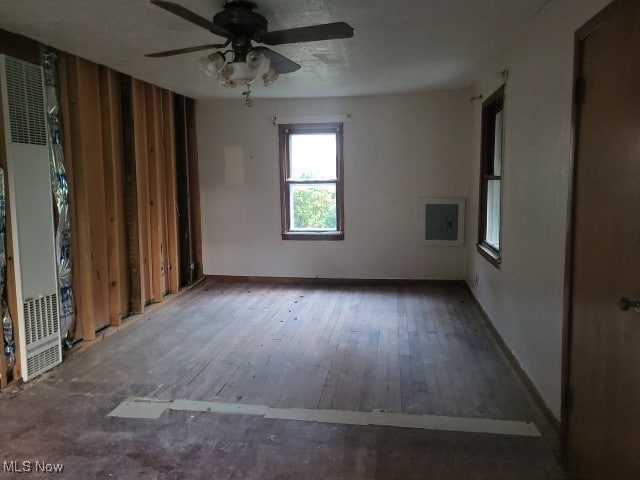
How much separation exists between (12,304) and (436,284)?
427cm

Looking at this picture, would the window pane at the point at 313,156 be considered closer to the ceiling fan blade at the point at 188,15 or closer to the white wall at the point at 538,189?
the white wall at the point at 538,189

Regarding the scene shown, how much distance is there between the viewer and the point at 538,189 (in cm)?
268

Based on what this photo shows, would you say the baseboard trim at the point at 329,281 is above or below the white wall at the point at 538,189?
below

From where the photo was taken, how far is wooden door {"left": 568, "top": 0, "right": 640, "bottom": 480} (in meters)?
1.55

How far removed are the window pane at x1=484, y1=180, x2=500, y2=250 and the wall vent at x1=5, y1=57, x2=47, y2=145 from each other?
363 centimetres

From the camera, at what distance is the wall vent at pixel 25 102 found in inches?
115

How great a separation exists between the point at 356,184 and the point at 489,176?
1708 millimetres

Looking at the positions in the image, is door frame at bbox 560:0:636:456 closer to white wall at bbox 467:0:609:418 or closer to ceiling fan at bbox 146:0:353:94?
white wall at bbox 467:0:609:418

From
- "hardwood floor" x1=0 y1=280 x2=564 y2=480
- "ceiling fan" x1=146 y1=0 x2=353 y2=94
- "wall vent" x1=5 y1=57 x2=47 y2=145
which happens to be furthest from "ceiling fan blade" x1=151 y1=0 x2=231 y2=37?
"hardwood floor" x1=0 y1=280 x2=564 y2=480

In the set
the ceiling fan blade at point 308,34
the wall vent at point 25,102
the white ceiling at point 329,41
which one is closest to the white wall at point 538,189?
the white ceiling at point 329,41

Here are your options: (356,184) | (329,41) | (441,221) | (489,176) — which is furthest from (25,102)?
(441,221)

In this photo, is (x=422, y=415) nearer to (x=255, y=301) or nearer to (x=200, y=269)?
(x=255, y=301)

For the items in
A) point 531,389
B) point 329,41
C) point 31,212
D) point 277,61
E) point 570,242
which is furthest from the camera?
point 329,41

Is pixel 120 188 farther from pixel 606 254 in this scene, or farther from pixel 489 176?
pixel 606 254
